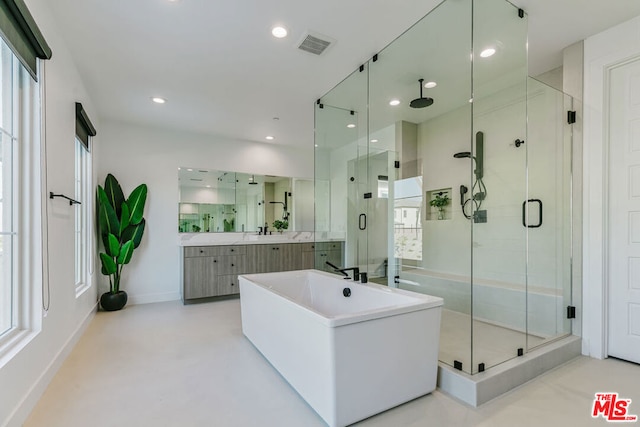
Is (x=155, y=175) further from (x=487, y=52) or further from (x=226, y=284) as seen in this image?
(x=487, y=52)

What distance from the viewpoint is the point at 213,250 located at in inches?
183

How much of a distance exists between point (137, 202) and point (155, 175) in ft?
1.87

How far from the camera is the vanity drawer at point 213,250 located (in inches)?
176

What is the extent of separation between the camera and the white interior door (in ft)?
8.16

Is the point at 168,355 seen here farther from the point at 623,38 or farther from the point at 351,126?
the point at 623,38

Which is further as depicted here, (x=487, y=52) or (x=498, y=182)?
(x=498, y=182)

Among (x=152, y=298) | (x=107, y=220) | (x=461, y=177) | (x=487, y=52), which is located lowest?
(x=152, y=298)

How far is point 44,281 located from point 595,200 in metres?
4.37

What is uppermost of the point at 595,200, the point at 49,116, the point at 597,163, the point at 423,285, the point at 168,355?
the point at 49,116

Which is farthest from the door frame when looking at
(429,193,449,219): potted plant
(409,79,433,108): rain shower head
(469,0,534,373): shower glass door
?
(429,193,449,219): potted plant

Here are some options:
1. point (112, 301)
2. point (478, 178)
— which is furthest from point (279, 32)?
point (112, 301)

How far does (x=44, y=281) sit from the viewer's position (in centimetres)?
212

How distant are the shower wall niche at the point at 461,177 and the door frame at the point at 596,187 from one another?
6.3 inches

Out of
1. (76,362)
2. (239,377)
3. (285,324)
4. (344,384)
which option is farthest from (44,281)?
(344,384)
